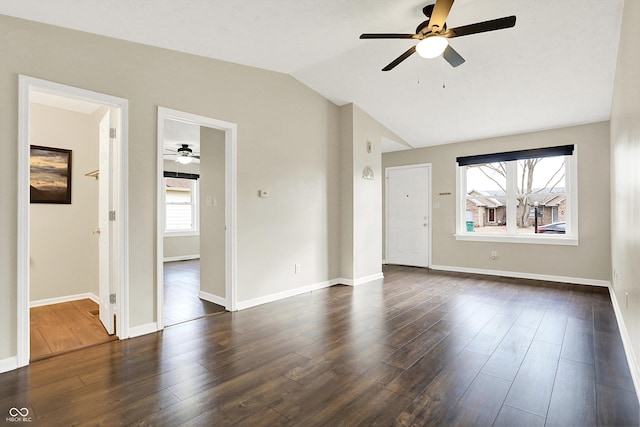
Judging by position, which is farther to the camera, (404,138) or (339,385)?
(404,138)

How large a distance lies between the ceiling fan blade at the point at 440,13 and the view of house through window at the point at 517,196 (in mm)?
4036

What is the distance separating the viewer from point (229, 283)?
3.80 metres

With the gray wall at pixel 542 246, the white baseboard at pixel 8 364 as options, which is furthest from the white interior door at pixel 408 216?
the white baseboard at pixel 8 364

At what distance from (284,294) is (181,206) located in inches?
203

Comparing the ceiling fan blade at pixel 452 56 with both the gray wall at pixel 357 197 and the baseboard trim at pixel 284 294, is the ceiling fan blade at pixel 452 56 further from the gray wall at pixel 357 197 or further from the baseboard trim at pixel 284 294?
the baseboard trim at pixel 284 294

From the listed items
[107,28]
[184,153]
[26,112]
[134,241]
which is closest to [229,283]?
[134,241]

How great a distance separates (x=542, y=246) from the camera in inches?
209

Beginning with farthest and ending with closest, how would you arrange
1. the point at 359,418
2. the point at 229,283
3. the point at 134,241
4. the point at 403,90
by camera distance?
the point at 403,90, the point at 229,283, the point at 134,241, the point at 359,418

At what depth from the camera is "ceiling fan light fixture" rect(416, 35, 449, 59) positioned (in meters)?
2.60

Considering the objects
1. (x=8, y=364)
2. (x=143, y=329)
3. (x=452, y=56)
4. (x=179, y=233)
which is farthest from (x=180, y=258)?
(x=452, y=56)

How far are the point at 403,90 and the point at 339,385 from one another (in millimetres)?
3799

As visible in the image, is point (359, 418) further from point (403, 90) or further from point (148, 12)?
point (403, 90)

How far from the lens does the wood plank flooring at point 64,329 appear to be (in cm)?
275

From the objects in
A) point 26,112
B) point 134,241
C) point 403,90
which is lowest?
point 134,241
